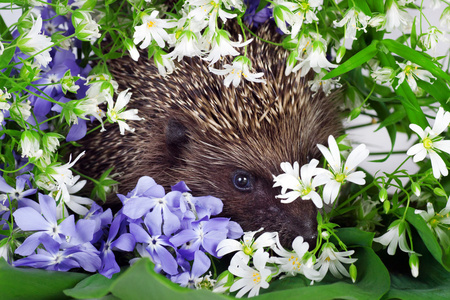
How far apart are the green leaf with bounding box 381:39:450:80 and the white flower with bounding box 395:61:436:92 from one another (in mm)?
33

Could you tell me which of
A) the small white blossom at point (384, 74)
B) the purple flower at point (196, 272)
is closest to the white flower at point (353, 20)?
the small white blossom at point (384, 74)

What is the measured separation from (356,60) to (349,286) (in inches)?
25.7

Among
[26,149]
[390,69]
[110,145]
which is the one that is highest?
[390,69]

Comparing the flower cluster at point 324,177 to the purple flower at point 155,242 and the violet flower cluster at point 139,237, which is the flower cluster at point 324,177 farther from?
the purple flower at point 155,242

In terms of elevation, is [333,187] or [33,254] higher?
[333,187]

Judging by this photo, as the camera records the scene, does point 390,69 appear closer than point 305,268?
No

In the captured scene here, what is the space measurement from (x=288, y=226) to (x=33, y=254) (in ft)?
2.40

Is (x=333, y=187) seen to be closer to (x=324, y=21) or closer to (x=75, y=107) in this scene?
(x=324, y=21)

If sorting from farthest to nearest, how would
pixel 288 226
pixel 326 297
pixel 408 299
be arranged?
pixel 288 226 < pixel 408 299 < pixel 326 297

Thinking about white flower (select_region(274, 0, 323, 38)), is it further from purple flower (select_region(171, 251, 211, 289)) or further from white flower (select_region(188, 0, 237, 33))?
purple flower (select_region(171, 251, 211, 289))

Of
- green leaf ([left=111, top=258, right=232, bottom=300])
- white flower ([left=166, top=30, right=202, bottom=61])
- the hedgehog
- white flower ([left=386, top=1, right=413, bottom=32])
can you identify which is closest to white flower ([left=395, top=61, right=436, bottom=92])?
white flower ([left=386, top=1, right=413, bottom=32])

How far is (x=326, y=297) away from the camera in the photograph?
4.80 ft

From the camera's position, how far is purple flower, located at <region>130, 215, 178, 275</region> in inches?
64.6

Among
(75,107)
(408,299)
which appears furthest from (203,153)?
(408,299)
